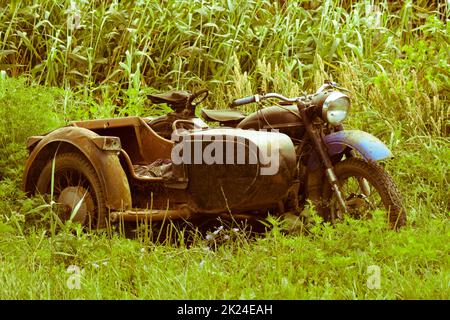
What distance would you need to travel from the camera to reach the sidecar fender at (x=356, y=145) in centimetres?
460

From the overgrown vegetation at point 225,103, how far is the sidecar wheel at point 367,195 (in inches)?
4.6

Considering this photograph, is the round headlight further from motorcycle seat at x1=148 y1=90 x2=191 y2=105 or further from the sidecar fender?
motorcycle seat at x1=148 y1=90 x2=191 y2=105

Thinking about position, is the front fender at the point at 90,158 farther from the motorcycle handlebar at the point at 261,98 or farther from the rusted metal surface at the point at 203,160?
the motorcycle handlebar at the point at 261,98

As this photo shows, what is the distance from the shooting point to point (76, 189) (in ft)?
16.6

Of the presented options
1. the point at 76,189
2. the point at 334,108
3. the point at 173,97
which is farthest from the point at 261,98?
the point at 76,189

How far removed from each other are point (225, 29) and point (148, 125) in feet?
8.90

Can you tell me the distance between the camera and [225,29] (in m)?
7.90

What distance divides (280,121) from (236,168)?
528 millimetres

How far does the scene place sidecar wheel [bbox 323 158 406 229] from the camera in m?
4.54

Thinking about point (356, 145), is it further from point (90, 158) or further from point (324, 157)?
point (90, 158)

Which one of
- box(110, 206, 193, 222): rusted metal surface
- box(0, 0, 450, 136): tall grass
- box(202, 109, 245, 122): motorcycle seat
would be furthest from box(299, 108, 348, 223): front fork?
box(0, 0, 450, 136): tall grass

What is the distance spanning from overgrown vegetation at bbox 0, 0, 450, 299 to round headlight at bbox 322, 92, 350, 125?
621 millimetres

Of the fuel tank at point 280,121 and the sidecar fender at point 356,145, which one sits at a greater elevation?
the fuel tank at point 280,121

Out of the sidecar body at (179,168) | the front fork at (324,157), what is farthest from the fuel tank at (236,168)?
the front fork at (324,157)
